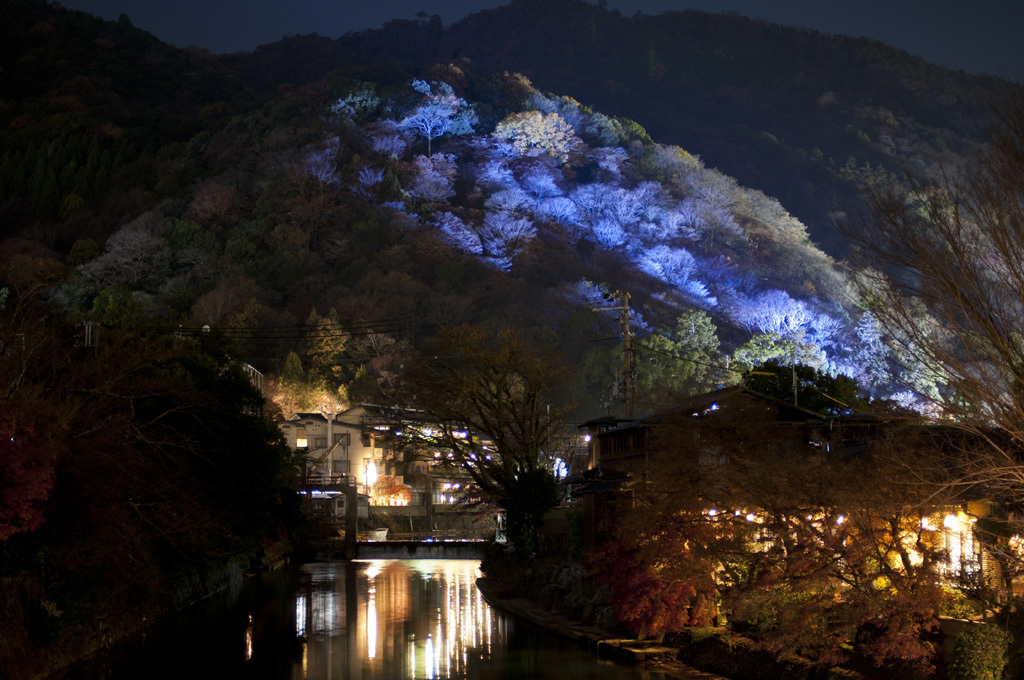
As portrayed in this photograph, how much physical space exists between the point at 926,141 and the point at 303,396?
343 feet

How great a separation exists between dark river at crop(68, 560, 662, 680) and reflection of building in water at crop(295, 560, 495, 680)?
0.08 feet

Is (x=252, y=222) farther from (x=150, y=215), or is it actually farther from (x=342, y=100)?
(x=342, y=100)

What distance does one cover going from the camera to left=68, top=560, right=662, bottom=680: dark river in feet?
53.8

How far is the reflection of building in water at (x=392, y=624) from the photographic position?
17109 mm

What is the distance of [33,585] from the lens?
15305 millimetres

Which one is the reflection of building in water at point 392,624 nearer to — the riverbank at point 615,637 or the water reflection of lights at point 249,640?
the water reflection of lights at point 249,640

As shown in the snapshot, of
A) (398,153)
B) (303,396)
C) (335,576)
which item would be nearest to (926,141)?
(398,153)

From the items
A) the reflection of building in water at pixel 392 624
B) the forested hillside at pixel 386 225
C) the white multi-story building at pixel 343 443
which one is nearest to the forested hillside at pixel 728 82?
the forested hillside at pixel 386 225

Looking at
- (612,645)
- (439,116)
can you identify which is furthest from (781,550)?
(439,116)

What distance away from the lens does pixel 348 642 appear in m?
19.8

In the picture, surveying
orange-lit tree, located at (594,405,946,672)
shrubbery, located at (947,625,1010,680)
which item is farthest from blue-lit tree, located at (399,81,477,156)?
shrubbery, located at (947,625,1010,680)

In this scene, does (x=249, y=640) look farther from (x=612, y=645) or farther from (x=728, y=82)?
(x=728, y=82)

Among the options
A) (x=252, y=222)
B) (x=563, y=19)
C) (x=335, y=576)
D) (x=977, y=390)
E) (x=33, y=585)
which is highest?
(x=563, y=19)

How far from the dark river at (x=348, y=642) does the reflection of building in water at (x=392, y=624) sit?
24 millimetres
